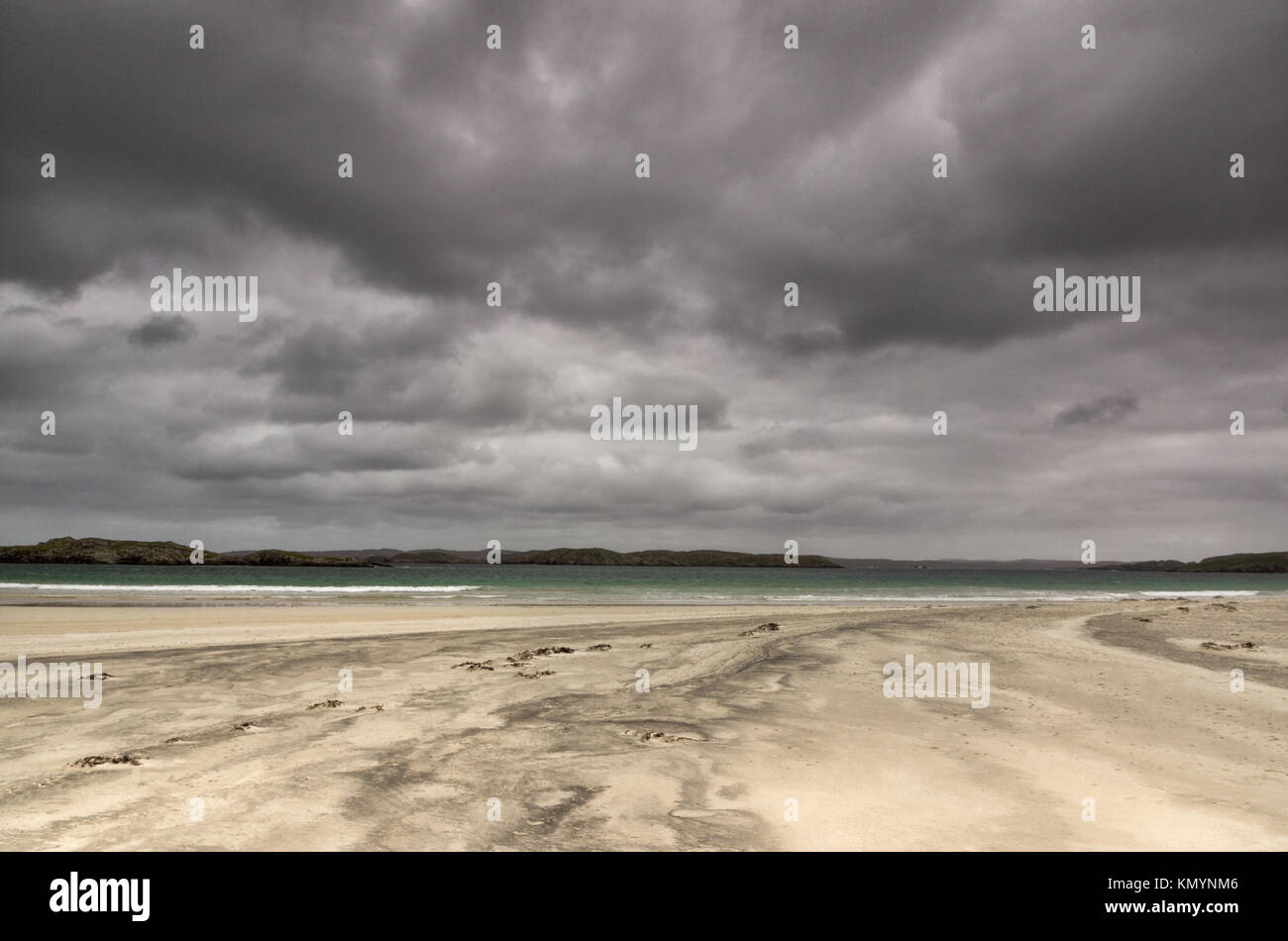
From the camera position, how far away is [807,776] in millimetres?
7297

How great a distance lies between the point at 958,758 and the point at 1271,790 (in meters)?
3.05

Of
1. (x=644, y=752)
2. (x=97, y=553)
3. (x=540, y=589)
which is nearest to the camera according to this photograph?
(x=644, y=752)

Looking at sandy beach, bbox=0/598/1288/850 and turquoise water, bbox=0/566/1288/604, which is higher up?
sandy beach, bbox=0/598/1288/850

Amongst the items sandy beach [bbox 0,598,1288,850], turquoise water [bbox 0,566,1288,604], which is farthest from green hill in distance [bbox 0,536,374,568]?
sandy beach [bbox 0,598,1288,850]

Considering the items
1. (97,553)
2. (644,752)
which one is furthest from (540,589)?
(97,553)

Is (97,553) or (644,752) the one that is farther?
(97,553)

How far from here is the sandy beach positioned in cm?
573

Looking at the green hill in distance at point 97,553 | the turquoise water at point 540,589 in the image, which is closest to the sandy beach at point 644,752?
the turquoise water at point 540,589

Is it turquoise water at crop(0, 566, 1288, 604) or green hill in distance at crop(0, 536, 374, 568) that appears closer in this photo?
turquoise water at crop(0, 566, 1288, 604)

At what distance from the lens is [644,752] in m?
8.30

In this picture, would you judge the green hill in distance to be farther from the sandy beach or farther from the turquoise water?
the sandy beach

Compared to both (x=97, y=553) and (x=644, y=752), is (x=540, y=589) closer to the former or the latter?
(x=644, y=752)
